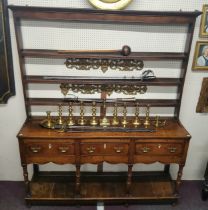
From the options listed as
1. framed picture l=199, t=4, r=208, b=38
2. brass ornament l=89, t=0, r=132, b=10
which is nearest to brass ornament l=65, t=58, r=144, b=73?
brass ornament l=89, t=0, r=132, b=10

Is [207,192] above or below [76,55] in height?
below

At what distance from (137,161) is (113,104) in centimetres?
66

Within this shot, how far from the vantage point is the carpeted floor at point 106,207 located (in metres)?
2.84

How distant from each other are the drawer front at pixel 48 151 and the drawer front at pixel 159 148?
691 mm

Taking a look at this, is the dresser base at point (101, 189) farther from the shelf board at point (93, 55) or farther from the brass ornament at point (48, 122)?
the shelf board at point (93, 55)

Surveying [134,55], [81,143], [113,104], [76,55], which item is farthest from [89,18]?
[81,143]

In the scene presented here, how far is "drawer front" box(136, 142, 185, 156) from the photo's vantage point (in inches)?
101

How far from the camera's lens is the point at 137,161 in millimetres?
2641

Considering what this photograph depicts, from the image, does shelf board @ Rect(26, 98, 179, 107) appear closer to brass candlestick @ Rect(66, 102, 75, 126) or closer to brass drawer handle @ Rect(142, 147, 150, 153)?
brass candlestick @ Rect(66, 102, 75, 126)

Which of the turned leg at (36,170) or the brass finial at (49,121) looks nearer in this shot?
the brass finial at (49,121)

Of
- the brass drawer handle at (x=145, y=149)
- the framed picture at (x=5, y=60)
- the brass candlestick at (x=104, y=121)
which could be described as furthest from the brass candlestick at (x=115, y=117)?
the framed picture at (x=5, y=60)

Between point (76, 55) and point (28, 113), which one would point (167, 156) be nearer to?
point (76, 55)

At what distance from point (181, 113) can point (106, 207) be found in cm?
138

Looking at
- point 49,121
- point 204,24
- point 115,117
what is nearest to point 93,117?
point 115,117
